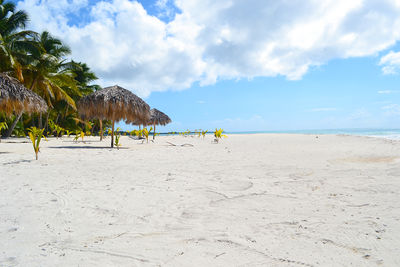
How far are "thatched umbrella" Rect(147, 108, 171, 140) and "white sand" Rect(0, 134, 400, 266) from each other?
1692cm

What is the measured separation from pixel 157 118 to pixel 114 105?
11767mm

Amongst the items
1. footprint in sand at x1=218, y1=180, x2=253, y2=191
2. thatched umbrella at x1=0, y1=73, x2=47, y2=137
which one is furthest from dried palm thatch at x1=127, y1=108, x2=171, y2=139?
footprint in sand at x1=218, y1=180, x2=253, y2=191

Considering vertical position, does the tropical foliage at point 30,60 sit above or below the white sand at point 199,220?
above

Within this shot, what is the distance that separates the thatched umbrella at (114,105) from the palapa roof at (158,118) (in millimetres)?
10748

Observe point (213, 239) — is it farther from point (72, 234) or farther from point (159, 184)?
point (159, 184)

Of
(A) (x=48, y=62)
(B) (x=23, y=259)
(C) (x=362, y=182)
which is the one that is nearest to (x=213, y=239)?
(B) (x=23, y=259)

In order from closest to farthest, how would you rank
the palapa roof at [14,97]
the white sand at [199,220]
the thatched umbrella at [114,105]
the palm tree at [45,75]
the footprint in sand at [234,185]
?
the white sand at [199,220]
the footprint in sand at [234,185]
the palapa roof at [14,97]
the thatched umbrella at [114,105]
the palm tree at [45,75]

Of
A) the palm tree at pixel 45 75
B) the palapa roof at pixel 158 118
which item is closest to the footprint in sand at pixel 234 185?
the palm tree at pixel 45 75

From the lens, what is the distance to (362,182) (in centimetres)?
369

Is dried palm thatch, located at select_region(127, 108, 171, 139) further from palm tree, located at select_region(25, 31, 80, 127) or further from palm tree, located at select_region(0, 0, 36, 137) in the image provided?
palm tree, located at select_region(0, 0, 36, 137)

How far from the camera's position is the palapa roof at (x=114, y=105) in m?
9.34

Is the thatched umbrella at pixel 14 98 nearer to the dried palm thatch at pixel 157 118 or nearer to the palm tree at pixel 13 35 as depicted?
the palm tree at pixel 13 35

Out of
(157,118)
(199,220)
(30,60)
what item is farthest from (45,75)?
(199,220)

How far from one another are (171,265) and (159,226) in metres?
0.65
